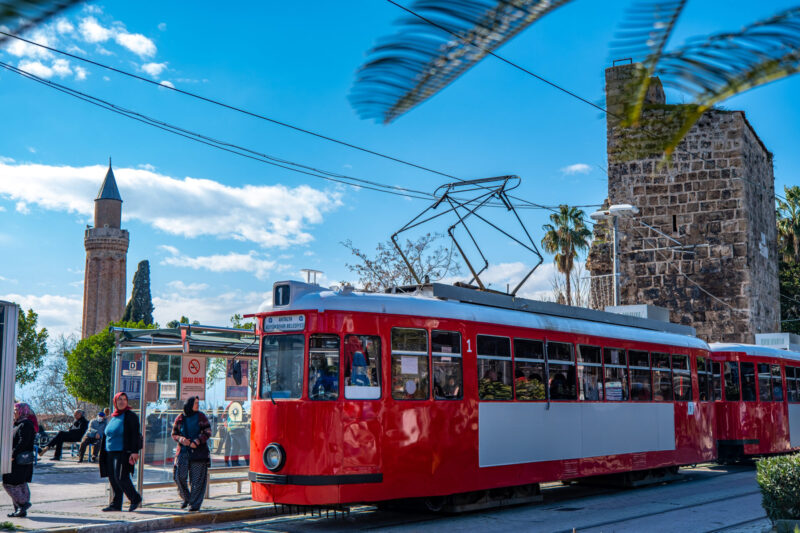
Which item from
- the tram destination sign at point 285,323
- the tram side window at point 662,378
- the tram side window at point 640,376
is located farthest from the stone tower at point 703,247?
the tram destination sign at point 285,323

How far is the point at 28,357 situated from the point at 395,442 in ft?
160

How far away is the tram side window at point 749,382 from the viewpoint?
63.5ft

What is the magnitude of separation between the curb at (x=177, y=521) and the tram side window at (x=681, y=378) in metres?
8.52

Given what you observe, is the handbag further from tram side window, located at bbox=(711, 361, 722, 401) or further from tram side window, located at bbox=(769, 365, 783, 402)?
tram side window, located at bbox=(769, 365, 783, 402)

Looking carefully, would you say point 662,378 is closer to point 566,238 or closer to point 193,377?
point 193,377

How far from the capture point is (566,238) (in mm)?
43844

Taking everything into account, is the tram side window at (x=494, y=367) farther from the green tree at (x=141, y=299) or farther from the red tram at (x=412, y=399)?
the green tree at (x=141, y=299)

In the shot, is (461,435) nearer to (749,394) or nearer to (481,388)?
(481,388)

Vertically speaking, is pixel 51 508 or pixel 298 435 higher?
pixel 298 435

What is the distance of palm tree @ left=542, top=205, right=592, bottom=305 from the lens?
43750 millimetres

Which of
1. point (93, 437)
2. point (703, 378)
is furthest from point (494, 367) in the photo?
point (93, 437)

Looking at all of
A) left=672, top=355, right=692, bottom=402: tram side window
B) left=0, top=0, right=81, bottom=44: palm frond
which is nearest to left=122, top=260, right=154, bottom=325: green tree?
left=672, top=355, right=692, bottom=402: tram side window

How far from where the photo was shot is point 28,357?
173ft

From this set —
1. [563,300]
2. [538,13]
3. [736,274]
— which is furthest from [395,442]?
[563,300]
